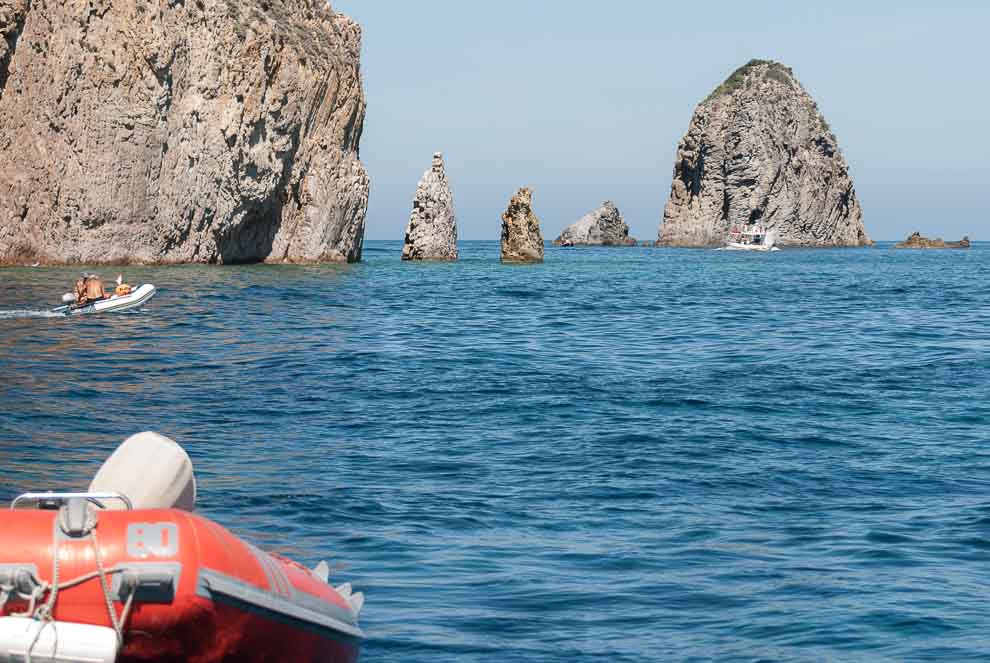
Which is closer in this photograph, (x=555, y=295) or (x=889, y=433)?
(x=889, y=433)

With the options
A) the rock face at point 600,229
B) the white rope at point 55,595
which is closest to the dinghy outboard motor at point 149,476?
the white rope at point 55,595

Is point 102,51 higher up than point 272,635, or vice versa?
point 102,51

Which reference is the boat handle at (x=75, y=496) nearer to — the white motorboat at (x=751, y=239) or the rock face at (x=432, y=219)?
the rock face at (x=432, y=219)

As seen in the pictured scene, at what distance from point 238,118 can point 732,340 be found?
133 feet

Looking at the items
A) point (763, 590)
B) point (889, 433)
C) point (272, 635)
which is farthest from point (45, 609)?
point (889, 433)

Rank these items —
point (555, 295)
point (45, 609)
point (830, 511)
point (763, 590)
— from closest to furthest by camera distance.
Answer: point (45, 609) < point (763, 590) < point (830, 511) < point (555, 295)

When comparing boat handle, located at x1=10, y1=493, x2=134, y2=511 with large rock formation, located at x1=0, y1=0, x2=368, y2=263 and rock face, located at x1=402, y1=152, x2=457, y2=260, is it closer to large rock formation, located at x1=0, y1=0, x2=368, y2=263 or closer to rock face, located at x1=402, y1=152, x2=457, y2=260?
large rock formation, located at x1=0, y1=0, x2=368, y2=263

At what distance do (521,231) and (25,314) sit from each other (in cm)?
5734

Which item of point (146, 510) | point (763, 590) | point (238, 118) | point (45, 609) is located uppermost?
point (238, 118)

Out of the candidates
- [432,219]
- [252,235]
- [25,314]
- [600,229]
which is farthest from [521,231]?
[600,229]

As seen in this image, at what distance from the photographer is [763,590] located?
32.6 ft

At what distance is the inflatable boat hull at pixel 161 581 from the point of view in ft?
20.7

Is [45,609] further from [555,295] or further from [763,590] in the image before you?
[555,295]

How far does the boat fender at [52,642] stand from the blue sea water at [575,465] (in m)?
2.57
